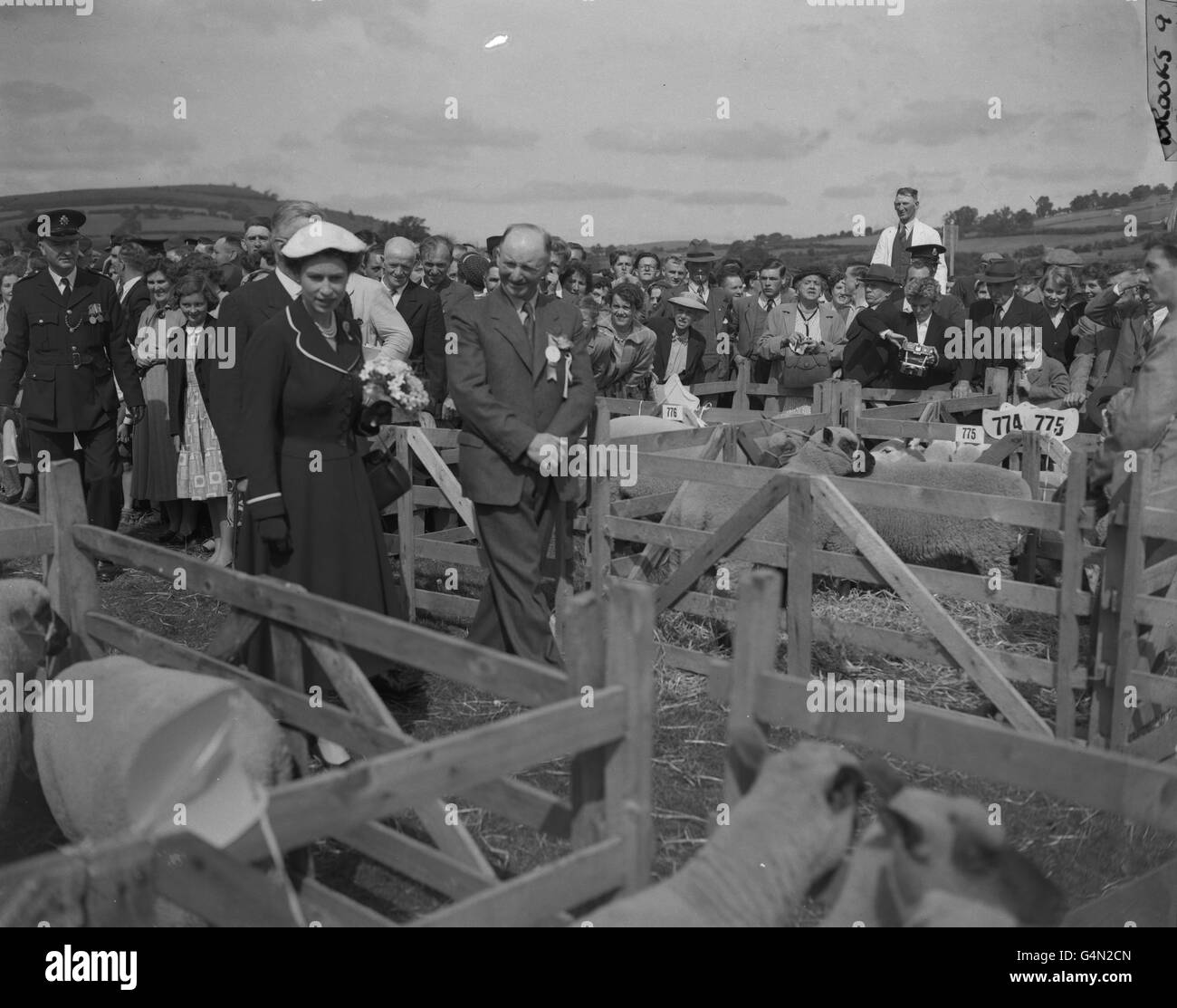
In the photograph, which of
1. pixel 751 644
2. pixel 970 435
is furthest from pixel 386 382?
pixel 970 435

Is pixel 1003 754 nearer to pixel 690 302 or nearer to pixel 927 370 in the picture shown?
pixel 927 370

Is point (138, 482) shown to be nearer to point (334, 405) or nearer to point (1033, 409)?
point (334, 405)

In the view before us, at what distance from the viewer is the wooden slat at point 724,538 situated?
222 inches

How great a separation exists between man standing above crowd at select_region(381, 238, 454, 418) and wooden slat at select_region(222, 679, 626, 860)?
274 inches

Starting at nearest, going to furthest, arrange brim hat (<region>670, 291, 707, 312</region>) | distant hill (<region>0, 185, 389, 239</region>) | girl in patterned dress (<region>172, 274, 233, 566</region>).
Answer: girl in patterned dress (<region>172, 274, 233, 566</region>) → brim hat (<region>670, 291, 707, 312</region>) → distant hill (<region>0, 185, 389, 239</region>)

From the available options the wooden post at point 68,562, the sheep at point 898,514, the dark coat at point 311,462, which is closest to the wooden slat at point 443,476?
the sheep at point 898,514

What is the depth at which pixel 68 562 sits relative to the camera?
441 centimetres

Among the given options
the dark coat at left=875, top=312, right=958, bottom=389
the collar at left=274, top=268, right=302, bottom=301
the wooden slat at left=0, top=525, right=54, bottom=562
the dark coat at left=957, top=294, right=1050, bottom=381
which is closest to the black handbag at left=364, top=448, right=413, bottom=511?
the collar at left=274, top=268, right=302, bottom=301

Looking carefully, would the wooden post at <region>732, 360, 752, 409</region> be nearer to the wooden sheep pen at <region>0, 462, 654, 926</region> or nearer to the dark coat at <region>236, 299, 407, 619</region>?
the dark coat at <region>236, 299, 407, 619</region>

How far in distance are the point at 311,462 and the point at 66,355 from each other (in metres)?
3.81

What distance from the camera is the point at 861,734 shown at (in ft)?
8.46

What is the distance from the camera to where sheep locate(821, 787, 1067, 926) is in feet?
7.41

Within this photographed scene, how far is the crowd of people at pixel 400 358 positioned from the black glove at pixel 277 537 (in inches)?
0.4

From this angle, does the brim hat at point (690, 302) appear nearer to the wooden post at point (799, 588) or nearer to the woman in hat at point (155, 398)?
the woman in hat at point (155, 398)
